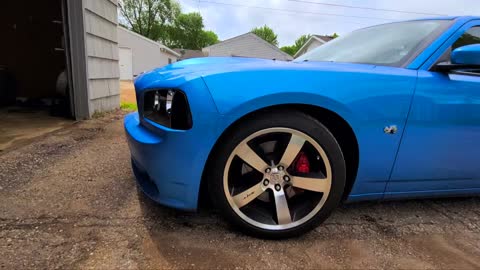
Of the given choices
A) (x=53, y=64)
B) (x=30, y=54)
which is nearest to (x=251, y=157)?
(x=53, y=64)

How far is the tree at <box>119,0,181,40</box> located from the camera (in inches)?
1865

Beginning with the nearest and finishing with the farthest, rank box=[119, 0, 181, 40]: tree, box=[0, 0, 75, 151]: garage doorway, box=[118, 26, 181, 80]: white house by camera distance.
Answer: box=[0, 0, 75, 151]: garage doorway, box=[118, 26, 181, 80]: white house, box=[119, 0, 181, 40]: tree

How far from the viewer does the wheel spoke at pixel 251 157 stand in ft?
6.15

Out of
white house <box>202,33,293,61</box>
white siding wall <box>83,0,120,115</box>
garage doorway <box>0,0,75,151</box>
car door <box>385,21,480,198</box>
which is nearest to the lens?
car door <box>385,21,480,198</box>

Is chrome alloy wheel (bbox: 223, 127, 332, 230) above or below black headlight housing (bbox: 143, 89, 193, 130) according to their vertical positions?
below

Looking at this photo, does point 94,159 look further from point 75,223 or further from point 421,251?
point 421,251

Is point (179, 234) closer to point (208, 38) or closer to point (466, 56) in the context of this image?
point (466, 56)

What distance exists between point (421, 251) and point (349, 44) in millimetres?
1684

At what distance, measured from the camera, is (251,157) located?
1904 millimetres

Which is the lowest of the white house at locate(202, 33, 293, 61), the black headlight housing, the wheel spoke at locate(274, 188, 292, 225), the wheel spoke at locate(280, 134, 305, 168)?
the wheel spoke at locate(274, 188, 292, 225)

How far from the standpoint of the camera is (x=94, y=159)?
3369 millimetres

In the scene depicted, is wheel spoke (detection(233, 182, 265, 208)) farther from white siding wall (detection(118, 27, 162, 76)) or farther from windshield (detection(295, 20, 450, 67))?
white siding wall (detection(118, 27, 162, 76))

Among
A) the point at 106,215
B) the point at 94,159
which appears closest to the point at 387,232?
the point at 106,215

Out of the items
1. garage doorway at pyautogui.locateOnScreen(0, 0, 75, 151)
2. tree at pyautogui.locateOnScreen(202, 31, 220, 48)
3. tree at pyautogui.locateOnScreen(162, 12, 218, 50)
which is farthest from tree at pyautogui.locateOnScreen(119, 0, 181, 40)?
garage doorway at pyautogui.locateOnScreen(0, 0, 75, 151)
